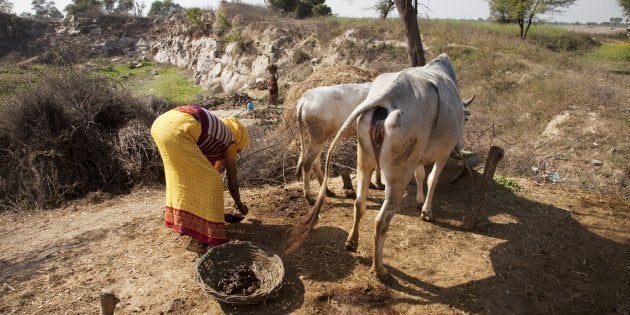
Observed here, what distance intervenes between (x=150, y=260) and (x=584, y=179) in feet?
22.1

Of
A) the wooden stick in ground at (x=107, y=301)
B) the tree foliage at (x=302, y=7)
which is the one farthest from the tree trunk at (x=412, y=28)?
the tree foliage at (x=302, y=7)

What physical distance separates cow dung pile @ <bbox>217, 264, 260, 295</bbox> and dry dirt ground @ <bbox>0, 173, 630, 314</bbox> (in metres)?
0.14

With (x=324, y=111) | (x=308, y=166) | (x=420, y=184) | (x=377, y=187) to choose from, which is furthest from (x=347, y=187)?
(x=324, y=111)

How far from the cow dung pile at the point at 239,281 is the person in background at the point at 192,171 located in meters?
0.42

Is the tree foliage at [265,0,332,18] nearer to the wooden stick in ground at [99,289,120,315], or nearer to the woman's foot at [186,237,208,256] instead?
the woman's foot at [186,237,208,256]

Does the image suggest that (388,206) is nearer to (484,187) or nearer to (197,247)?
(484,187)

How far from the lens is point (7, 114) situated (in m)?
6.98

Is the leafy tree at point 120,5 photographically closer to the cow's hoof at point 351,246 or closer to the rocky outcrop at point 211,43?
the rocky outcrop at point 211,43

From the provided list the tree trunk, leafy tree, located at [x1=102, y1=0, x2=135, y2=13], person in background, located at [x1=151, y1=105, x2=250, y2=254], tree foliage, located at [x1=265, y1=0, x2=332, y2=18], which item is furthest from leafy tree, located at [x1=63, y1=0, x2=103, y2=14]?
person in background, located at [x1=151, y1=105, x2=250, y2=254]

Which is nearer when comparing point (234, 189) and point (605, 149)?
point (234, 189)

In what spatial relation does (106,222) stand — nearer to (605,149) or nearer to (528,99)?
(605,149)

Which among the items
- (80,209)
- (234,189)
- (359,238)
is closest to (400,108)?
(359,238)

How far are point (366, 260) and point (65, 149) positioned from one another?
569 centimetres

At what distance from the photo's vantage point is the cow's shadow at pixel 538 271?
336cm
